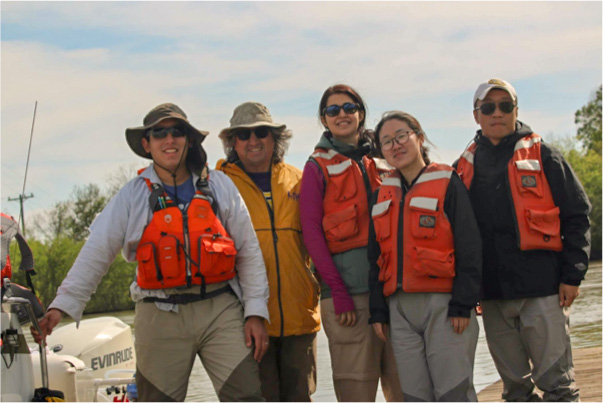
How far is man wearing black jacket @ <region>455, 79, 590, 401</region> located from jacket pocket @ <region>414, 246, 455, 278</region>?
0.42 metres

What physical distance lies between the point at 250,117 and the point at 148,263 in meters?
1.12

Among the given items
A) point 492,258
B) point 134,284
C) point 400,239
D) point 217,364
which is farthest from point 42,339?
point 492,258

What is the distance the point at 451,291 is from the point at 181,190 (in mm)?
1342

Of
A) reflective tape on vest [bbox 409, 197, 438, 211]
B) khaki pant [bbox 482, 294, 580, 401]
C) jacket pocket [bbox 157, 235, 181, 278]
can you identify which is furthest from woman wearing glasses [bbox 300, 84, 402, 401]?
jacket pocket [bbox 157, 235, 181, 278]

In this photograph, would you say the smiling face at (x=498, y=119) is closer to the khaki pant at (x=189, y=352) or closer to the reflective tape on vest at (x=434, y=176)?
the reflective tape on vest at (x=434, y=176)

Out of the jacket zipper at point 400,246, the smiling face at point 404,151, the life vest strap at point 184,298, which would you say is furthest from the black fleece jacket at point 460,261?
the life vest strap at point 184,298

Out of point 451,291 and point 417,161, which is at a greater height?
point 417,161

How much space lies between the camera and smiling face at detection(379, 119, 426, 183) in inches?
148

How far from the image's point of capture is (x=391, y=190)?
377 cm

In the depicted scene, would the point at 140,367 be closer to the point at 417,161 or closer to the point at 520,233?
the point at 417,161

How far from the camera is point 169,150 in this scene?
11.7 ft

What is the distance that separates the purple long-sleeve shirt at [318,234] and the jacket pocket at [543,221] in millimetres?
966

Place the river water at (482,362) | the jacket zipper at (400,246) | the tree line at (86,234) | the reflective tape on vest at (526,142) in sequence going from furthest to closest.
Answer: the tree line at (86,234), the river water at (482,362), the reflective tape on vest at (526,142), the jacket zipper at (400,246)

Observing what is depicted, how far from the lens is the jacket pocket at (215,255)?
3.37m
